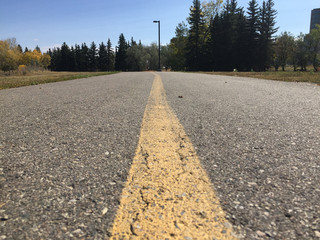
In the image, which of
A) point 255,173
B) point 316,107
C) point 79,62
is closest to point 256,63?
point 316,107

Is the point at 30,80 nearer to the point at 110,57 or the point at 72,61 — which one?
the point at 110,57

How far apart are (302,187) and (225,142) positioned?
2.53 ft

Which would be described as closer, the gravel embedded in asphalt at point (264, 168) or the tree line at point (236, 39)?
the gravel embedded in asphalt at point (264, 168)

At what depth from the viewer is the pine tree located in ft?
152

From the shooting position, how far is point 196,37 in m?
46.7

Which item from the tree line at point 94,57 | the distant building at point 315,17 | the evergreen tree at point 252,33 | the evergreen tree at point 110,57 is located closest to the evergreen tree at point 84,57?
the tree line at point 94,57

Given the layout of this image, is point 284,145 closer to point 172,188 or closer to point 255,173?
point 255,173

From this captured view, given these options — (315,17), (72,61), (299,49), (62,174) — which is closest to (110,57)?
(72,61)

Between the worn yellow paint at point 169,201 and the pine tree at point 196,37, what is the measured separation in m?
45.9

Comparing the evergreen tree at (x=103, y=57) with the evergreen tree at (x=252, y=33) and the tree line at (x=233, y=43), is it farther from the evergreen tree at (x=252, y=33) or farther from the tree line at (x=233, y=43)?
the evergreen tree at (x=252, y=33)

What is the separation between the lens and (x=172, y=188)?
1210 millimetres

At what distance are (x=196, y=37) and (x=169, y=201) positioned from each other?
162 feet

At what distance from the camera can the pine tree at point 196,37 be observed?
46188 millimetres

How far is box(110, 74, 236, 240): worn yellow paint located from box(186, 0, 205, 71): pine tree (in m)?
45.9
